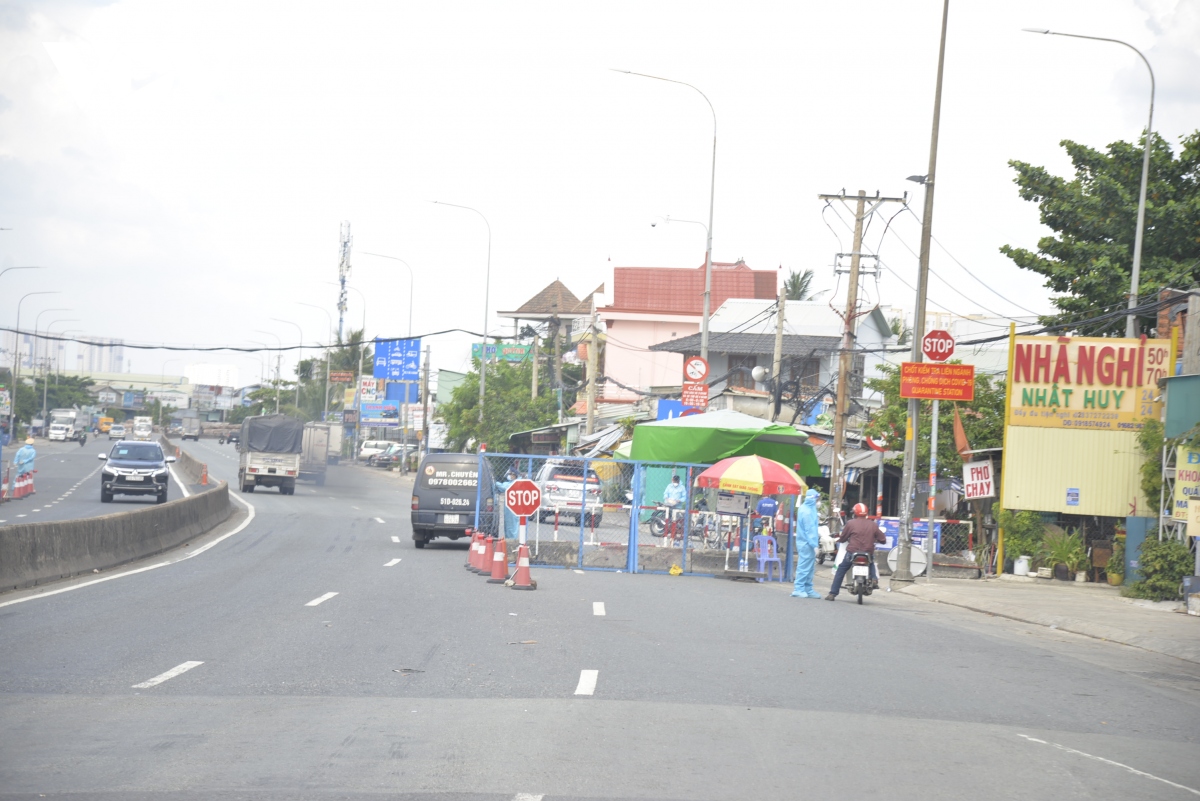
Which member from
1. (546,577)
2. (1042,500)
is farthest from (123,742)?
(1042,500)

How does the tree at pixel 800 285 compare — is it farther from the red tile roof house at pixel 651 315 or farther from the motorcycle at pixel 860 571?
the motorcycle at pixel 860 571

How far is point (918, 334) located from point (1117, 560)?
586cm

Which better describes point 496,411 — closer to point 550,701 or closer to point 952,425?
point 952,425

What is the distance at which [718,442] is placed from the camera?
2631 cm

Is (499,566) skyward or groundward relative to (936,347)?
groundward

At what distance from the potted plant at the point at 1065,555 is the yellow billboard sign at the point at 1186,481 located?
163 inches

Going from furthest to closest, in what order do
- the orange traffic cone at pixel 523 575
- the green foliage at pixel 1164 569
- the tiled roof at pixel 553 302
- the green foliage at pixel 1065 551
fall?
the tiled roof at pixel 553 302 → the green foliage at pixel 1065 551 → the green foliage at pixel 1164 569 → the orange traffic cone at pixel 523 575

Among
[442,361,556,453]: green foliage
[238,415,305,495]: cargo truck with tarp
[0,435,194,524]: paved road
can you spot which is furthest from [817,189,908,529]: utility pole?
[442,361,556,453]: green foliage

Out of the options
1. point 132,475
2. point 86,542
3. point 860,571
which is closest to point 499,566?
point 860,571

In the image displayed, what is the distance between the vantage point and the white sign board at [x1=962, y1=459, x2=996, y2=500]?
26297 millimetres

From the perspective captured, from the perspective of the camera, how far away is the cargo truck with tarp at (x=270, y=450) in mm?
49344

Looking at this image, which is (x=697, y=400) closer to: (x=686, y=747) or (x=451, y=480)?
(x=451, y=480)

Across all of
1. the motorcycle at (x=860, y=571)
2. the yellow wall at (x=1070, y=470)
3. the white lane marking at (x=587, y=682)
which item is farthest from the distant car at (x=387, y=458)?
the white lane marking at (x=587, y=682)

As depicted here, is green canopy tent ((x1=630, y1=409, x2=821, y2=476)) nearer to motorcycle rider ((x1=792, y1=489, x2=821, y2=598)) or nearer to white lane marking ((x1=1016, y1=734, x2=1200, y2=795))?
motorcycle rider ((x1=792, y1=489, x2=821, y2=598))
